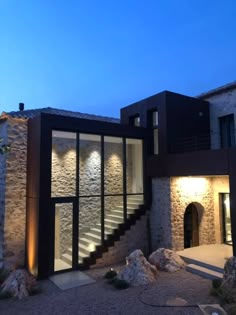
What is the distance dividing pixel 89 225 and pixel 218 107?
26.9ft

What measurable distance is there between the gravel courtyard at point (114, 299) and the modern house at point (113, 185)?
5.22ft

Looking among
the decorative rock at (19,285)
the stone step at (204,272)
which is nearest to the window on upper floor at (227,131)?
the stone step at (204,272)

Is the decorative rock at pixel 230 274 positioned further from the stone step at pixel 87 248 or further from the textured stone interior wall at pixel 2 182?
the textured stone interior wall at pixel 2 182

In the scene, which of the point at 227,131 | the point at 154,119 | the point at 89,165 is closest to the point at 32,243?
the point at 89,165

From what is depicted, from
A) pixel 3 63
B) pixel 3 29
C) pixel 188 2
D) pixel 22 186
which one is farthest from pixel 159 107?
pixel 3 63

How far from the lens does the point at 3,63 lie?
374 ft

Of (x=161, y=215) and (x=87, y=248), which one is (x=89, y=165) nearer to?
(x=87, y=248)

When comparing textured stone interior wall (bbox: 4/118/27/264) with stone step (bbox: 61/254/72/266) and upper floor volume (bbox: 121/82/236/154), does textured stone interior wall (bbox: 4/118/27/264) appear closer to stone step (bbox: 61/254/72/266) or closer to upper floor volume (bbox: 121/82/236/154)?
stone step (bbox: 61/254/72/266)

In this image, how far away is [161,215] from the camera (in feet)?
36.0

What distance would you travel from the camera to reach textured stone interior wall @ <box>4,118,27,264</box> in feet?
31.6

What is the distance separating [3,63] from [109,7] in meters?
64.9

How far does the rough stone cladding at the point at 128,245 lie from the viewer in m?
10.0

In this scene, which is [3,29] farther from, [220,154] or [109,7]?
[220,154]

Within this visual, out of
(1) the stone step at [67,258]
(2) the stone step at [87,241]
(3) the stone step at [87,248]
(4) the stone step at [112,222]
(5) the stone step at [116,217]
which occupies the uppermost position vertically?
(5) the stone step at [116,217]
